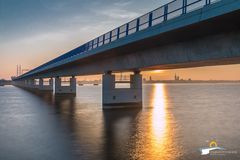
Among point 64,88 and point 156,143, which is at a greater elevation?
point 64,88

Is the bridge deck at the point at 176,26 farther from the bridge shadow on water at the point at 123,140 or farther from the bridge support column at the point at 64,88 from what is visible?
the bridge support column at the point at 64,88

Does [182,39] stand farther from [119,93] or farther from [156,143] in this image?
[119,93]

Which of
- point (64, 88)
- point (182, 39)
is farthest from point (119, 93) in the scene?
point (64, 88)

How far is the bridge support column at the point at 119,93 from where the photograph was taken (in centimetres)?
4031

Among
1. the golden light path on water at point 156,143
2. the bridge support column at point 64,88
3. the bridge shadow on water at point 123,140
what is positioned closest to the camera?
the golden light path on water at point 156,143

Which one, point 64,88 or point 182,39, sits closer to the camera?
point 182,39

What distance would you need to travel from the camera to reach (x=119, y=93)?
40594mm

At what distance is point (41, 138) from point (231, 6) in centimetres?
1571

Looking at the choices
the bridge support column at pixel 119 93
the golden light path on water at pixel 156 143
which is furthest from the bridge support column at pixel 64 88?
the golden light path on water at pixel 156 143

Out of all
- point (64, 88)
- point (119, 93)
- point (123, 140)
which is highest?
point (119, 93)

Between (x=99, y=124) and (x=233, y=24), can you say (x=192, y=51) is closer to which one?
(x=233, y=24)

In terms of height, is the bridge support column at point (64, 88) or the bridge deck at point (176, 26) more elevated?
the bridge deck at point (176, 26)

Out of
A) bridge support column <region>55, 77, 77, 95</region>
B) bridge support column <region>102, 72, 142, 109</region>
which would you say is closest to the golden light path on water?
bridge support column <region>102, 72, 142, 109</region>

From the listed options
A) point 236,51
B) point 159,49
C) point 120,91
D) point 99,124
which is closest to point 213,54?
point 236,51
